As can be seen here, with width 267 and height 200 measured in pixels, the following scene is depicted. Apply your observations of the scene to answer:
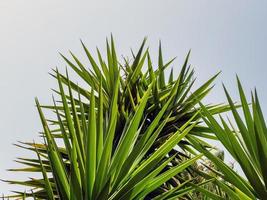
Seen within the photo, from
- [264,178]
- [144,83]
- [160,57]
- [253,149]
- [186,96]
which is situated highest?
[160,57]

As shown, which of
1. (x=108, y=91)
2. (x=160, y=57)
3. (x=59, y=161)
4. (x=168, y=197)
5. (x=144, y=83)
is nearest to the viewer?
(x=59, y=161)

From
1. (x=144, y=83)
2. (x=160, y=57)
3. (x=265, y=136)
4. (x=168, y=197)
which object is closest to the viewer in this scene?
(x=265, y=136)

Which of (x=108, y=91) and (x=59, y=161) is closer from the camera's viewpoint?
(x=59, y=161)

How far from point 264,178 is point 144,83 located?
118 inches

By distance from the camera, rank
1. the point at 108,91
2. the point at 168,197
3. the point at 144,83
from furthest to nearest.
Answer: the point at 144,83 < the point at 108,91 < the point at 168,197

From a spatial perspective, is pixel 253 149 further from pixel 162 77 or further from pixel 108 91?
pixel 162 77

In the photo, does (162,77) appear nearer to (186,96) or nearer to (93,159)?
(186,96)

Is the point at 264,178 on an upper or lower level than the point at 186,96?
lower

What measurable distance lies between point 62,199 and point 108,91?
2.44m

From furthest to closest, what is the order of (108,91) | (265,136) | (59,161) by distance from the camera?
(108,91) < (265,136) < (59,161)

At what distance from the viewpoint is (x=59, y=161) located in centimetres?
193

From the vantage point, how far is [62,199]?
194cm

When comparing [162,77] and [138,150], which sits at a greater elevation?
[162,77]

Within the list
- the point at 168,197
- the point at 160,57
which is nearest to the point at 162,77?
the point at 160,57
